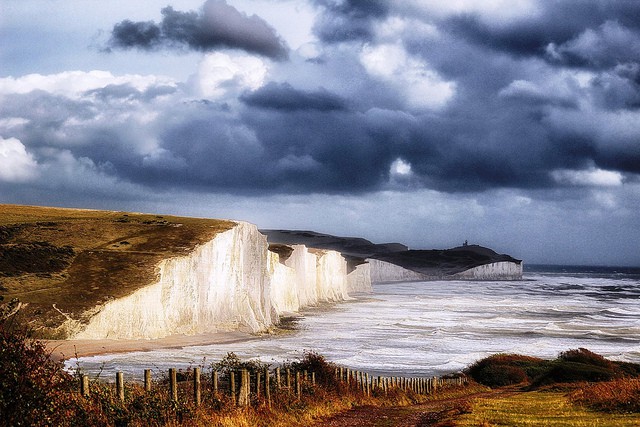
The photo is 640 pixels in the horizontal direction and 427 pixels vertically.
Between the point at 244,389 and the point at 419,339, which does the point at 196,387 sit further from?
the point at 419,339

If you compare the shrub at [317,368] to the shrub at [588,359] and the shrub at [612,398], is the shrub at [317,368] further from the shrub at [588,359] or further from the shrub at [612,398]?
the shrub at [588,359]

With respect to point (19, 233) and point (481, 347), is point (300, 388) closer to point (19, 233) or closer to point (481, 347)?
point (481, 347)

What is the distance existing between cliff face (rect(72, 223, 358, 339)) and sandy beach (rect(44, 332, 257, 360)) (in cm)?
73

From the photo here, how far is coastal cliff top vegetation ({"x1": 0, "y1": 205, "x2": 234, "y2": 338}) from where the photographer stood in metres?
44.6

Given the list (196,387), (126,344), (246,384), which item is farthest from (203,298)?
(196,387)

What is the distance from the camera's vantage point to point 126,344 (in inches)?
1715

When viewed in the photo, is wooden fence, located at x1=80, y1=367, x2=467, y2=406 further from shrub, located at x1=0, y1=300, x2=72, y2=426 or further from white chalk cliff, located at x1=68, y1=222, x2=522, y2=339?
white chalk cliff, located at x1=68, y1=222, x2=522, y2=339

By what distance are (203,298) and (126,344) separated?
36.7 feet

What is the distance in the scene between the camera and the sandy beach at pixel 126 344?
3947 cm

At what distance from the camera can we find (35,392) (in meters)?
9.66

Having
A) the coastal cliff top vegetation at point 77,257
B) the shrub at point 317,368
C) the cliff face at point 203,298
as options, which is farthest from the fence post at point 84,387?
the cliff face at point 203,298

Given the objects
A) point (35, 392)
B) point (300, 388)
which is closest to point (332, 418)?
point (300, 388)

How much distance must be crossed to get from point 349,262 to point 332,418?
5661 inches

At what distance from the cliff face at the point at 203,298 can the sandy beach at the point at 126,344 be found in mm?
732
